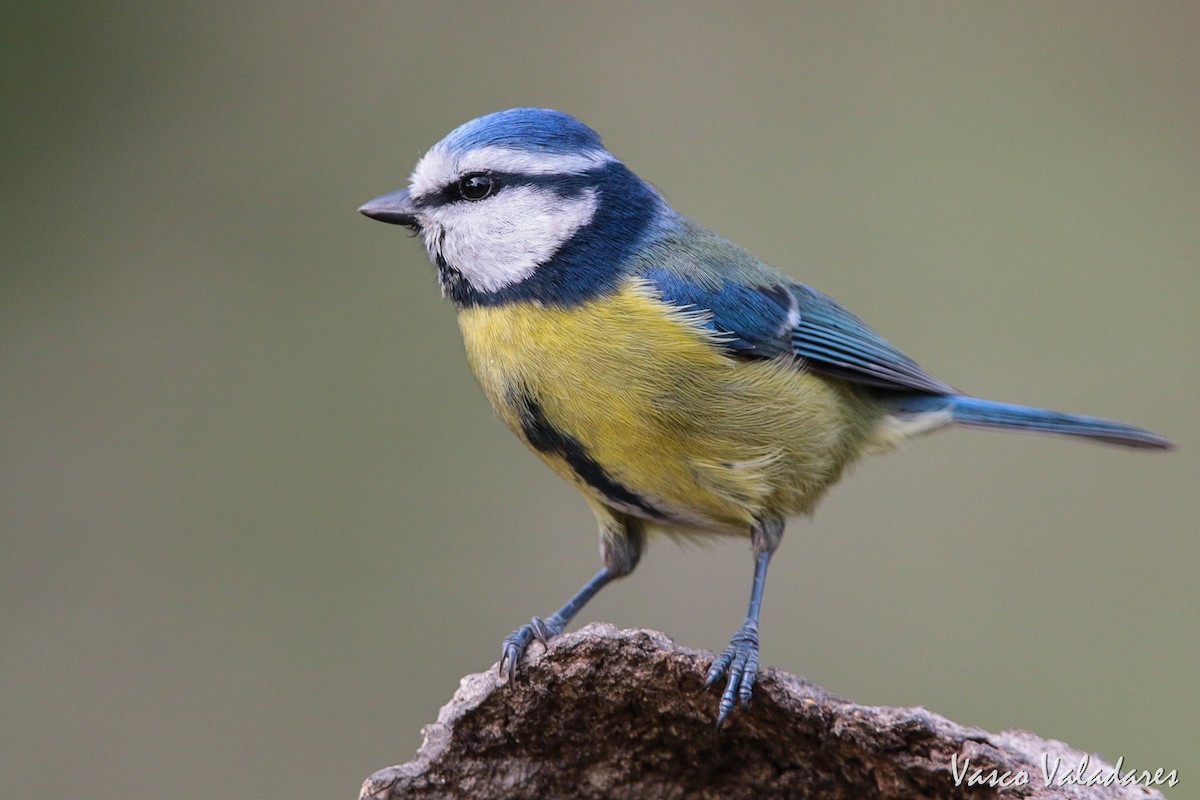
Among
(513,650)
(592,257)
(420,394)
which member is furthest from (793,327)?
(420,394)

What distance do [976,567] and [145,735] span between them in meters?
2.73

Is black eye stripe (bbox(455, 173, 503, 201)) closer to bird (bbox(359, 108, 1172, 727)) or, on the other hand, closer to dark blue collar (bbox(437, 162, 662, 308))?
bird (bbox(359, 108, 1172, 727))

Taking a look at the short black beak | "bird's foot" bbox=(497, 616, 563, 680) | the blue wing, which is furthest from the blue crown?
"bird's foot" bbox=(497, 616, 563, 680)

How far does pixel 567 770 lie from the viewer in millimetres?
2133

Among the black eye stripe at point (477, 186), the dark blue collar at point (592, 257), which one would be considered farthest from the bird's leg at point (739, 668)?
the black eye stripe at point (477, 186)

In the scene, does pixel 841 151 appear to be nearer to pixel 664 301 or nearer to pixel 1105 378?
pixel 1105 378

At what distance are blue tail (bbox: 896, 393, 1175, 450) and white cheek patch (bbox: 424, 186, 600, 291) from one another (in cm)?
100

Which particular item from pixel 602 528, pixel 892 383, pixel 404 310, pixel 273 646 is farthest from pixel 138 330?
pixel 892 383

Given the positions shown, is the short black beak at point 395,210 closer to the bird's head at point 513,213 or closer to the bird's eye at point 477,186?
the bird's head at point 513,213

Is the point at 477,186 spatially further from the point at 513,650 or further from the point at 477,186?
the point at 513,650

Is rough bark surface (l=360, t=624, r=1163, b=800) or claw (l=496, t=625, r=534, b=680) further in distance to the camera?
claw (l=496, t=625, r=534, b=680)

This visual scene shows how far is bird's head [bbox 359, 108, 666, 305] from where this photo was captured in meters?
2.51

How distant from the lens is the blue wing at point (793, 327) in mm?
2574

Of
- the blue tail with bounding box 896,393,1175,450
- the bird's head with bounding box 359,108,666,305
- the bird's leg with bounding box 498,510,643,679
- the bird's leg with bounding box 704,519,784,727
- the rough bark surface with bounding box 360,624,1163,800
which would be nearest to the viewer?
the rough bark surface with bounding box 360,624,1163,800
